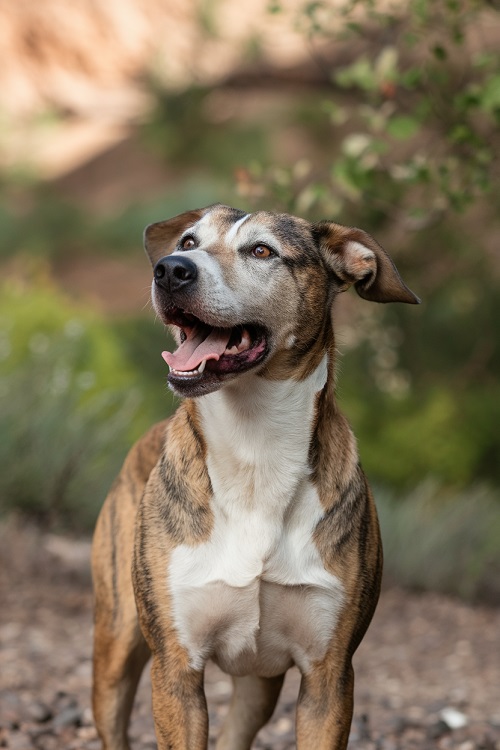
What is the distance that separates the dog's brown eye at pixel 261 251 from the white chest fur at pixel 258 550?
0.35m

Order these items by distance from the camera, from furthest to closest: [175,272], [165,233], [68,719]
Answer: [68,719] → [165,233] → [175,272]

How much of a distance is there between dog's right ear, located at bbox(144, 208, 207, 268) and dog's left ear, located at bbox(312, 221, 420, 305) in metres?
0.45

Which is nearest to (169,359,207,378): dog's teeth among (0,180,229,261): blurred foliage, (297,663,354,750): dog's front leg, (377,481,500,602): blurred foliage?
(297,663,354,750): dog's front leg

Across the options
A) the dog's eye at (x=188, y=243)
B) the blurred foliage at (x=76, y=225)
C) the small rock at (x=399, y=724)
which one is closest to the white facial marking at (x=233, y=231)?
the dog's eye at (x=188, y=243)

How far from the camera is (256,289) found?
3113mm

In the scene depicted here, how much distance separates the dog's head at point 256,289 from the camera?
9.72 feet

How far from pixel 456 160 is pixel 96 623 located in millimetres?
2662

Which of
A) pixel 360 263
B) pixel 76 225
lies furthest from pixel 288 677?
pixel 76 225

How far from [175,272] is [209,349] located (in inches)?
9.7

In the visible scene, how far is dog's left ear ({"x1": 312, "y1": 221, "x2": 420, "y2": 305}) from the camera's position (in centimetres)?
336

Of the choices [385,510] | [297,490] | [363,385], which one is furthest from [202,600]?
[363,385]

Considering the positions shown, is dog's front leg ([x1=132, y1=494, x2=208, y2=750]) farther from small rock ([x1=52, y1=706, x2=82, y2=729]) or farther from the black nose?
small rock ([x1=52, y1=706, x2=82, y2=729])

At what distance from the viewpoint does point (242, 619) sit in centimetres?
314

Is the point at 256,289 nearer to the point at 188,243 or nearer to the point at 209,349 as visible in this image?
the point at 209,349
